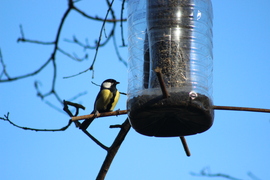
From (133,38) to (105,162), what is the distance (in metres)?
1.15

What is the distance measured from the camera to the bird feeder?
367 centimetres

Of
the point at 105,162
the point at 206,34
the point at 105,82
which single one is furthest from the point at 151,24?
the point at 105,82

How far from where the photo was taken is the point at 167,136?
4004 mm

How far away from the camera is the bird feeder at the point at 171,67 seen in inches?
144

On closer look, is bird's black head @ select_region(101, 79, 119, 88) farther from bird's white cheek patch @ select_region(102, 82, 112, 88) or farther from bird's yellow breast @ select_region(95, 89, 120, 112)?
bird's yellow breast @ select_region(95, 89, 120, 112)

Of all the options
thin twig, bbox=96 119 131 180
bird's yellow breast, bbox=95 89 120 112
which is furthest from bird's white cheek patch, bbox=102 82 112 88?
thin twig, bbox=96 119 131 180

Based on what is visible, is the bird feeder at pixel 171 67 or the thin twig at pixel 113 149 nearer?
the bird feeder at pixel 171 67

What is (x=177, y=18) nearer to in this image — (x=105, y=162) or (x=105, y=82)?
(x=105, y=162)

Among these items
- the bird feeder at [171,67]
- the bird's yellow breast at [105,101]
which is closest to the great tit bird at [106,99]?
the bird's yellow breast at [105,101]

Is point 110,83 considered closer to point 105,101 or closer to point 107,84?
point 107,84

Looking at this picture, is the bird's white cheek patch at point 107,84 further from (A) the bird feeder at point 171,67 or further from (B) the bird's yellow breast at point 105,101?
(A) the bird feeder at point 171,67

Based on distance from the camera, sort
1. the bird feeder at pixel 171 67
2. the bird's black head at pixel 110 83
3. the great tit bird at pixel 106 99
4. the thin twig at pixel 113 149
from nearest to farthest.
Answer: the bird feeder at pixel 171 67, the thin twig at pixel 113 149, the great tit bird at pixel 106 99, the bird's black head at pixel 110 83

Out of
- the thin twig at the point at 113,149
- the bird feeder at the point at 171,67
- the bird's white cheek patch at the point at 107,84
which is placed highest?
the bird's white cheek patch at the point at 107,84

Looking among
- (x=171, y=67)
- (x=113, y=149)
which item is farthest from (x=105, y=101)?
(x=171, y=67)
